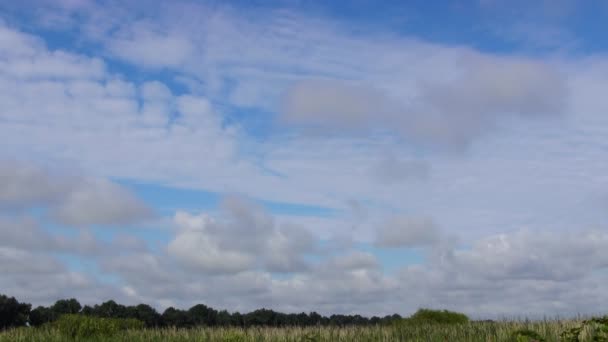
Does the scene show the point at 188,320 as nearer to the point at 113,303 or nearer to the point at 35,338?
the point at 113,303

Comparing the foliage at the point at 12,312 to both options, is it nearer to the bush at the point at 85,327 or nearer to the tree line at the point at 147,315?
the tree line at the point at 147,315

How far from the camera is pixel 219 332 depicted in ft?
79.8

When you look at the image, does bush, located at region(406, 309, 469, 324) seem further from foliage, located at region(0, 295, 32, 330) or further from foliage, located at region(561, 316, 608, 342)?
foliage, located at region(0, 295, 32, 330)

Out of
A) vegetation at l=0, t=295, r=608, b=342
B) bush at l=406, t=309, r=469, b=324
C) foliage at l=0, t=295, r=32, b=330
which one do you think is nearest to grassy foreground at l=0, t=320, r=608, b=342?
vegetation at l=0, t=295, r=608, b=342

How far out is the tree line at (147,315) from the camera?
129 ft

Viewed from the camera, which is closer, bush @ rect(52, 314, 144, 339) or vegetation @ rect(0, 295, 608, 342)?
vegetation @ rect(0, 295, 608, 342)

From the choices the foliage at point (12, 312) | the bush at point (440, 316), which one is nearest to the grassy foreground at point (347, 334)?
the bush at point (440, 316)

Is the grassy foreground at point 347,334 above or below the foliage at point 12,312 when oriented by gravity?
below

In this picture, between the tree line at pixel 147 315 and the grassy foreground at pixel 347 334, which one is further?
the tree line at pixel 147 315

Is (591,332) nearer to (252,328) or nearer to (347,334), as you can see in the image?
(347,334)

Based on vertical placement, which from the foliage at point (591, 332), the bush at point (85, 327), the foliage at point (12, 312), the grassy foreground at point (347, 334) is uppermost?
the foliage at point (12, 312)

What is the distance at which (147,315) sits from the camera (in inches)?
1593

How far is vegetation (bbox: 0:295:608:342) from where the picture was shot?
19.0 meters

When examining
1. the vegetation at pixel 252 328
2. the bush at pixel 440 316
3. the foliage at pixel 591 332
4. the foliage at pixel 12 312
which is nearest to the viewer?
the foliage at pixel 591 332
